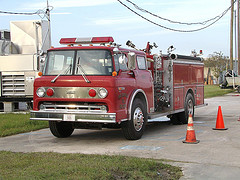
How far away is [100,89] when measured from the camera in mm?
8922

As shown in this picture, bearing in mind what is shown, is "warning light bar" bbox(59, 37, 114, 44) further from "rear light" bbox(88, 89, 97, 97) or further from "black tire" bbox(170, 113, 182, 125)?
"black tire" bbox(170, 113, 182, 125)

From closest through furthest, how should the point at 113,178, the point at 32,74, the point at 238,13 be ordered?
the point at 113,178 < the point at 32,74 < the point at 238,13

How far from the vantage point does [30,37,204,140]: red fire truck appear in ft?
29.4

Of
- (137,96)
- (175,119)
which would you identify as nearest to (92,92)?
(137,96)

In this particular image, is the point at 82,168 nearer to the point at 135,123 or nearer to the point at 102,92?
the point at 102,92

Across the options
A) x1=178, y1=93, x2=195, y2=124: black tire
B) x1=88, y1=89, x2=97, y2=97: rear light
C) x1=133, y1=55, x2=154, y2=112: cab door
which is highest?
x1=133, y1=55, x2=154, y2=112: cab door

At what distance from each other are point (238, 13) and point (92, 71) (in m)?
32.2

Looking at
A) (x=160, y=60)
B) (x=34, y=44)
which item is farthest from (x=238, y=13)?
(x=160, y=60)

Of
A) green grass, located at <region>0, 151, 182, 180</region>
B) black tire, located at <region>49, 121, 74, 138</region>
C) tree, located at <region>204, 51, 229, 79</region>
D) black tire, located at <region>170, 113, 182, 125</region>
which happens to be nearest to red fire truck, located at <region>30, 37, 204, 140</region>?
black tire, located at <region>49, 121, 74, 138</region>

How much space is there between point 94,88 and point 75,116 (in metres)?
0.76

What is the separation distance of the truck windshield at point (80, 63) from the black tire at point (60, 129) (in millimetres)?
1345

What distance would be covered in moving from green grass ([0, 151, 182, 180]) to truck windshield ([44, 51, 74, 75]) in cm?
252

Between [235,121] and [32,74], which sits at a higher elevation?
[32,74]

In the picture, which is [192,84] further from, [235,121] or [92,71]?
[92,71]
